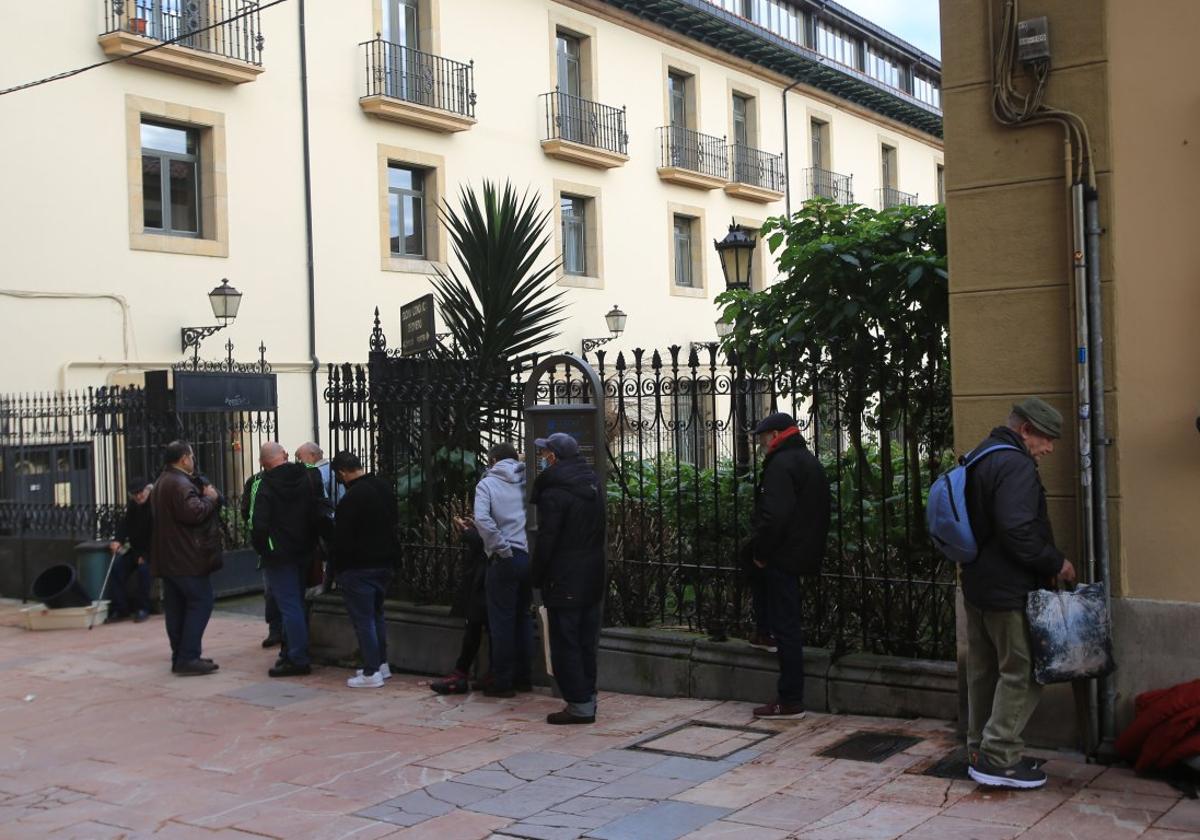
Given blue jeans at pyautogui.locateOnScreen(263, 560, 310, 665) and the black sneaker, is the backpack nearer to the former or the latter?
the black sneaker

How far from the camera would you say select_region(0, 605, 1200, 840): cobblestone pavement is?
550cm

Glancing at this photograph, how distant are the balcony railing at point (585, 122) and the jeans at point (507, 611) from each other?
641 inches

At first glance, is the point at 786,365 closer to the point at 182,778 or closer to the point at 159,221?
the point at 182,778

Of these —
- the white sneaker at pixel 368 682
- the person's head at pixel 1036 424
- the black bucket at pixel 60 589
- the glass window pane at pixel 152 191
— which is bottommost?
the white sneaker at pixel 368 682

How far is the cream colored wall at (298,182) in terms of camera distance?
16.4 m

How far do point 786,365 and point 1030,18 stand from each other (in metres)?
2.34

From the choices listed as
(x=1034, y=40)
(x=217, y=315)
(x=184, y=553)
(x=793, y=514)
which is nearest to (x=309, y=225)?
(x=217, y=315)

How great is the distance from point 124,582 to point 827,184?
2260cm

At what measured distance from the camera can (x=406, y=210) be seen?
2145 cm

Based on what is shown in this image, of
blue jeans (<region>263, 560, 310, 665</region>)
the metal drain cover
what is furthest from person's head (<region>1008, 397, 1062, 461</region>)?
blue jeans (<region>263, 560, 310, 665</region>)

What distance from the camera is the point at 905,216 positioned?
8.20 metres

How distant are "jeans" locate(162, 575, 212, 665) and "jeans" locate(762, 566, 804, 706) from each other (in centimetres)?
469

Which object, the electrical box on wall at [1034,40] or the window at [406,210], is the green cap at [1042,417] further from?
the window at [406,210]

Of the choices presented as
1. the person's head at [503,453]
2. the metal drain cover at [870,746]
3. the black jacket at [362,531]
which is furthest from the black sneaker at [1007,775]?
the black jacket at [362,531]
